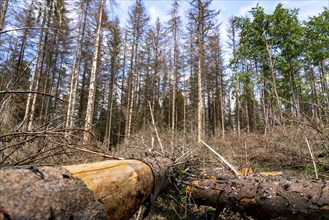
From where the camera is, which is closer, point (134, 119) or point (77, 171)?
point (77, 171)

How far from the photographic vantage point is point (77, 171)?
130 cm

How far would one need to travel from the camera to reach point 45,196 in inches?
36.8

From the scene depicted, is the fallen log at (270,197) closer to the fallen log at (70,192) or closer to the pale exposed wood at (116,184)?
the pale exposed wood at (116,184)

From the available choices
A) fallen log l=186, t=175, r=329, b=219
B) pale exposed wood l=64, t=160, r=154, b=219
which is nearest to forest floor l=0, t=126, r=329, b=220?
fallen log l=186, t=175, r=329, b=219

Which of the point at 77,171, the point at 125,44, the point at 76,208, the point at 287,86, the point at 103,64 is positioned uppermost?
the point at 125,44

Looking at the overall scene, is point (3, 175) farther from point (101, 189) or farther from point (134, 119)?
point (134, 119)

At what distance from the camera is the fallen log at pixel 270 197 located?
1840 millimetres

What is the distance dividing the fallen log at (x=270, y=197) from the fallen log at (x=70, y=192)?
41.2 inches

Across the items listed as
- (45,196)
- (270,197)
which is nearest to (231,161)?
Result: (270,197)

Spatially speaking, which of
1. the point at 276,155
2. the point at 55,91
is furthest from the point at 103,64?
the point at 276,155

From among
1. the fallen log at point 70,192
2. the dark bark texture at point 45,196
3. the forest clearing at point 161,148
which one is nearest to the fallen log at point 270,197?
the forest clearing at point 161,148

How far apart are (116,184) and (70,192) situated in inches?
17.4

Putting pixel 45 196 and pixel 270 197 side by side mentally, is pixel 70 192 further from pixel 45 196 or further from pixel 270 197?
pixel 270 197

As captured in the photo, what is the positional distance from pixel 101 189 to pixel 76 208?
0.28m
